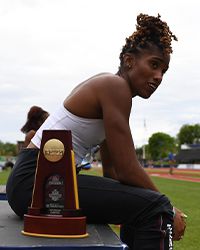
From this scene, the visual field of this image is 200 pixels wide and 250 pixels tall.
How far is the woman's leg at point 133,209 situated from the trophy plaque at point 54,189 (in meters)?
0.24

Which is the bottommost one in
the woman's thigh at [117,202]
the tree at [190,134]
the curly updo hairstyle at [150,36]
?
the woman's thigh at [117,202]

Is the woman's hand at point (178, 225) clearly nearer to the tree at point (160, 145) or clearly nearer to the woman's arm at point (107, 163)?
the woman's arm at point (107, 163)

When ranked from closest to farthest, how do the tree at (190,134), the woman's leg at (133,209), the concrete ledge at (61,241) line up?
the concrete ledge at (61,241) < the woman's leg at (133,209) < the tree at (190,134)

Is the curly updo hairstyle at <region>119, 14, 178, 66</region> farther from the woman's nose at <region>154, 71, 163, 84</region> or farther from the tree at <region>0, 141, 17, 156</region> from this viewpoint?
the tree at <region>0, 141, 17, 156</region>

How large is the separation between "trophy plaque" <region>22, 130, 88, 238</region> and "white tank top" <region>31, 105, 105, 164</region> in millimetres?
354

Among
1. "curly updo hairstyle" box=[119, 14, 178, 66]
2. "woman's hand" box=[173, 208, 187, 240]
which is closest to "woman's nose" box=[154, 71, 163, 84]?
"curly updo hairstyle" box=[119, 14, 178, 66]

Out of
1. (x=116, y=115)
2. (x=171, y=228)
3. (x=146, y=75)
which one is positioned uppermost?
(x=146, y=75)

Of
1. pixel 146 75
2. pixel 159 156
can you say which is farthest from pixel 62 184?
pixel 159 156

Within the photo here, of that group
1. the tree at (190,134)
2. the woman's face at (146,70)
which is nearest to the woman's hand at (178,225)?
the woman's face at (146,70)

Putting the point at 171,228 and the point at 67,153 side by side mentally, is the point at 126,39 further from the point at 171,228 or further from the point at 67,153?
the point at 171,228

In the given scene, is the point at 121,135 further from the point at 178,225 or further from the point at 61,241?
the point at 61,241

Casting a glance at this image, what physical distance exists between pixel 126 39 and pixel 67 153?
0.89m

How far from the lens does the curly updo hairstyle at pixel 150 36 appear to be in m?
2.73

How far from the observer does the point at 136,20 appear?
9.16 ft
